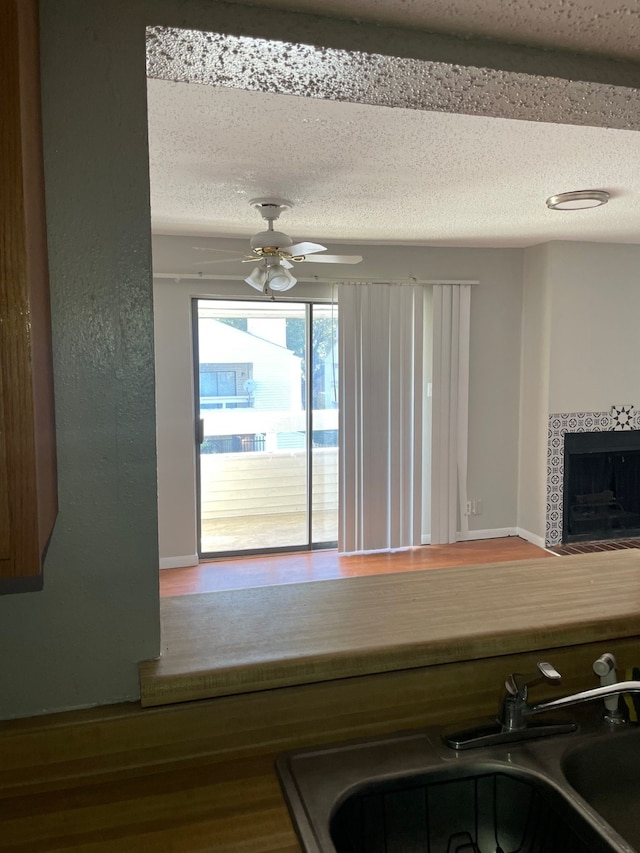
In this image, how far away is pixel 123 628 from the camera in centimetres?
108

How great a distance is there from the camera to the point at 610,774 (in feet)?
3.76

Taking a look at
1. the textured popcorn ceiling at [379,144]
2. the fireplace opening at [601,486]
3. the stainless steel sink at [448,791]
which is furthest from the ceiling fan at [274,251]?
the stainless steel sink at [448,791]

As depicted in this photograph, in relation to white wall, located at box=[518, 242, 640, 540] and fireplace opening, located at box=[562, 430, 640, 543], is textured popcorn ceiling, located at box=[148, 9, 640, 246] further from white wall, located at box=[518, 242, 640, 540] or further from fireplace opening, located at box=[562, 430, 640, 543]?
fireplace opening, located at box=[562, 430, 640, 543]

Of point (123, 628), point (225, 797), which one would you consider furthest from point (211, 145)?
point (225, 797)

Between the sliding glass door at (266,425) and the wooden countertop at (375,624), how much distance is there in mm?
3650

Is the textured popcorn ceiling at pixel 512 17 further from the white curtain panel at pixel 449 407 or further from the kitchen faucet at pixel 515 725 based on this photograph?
the white curtain panel at pixel 449 407

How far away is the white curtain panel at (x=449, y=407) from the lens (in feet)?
17.1

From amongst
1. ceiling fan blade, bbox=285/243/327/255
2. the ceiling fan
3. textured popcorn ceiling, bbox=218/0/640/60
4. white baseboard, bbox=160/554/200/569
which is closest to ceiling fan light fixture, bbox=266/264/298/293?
the ceiling fan

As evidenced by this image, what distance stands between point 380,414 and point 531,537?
1.72 m

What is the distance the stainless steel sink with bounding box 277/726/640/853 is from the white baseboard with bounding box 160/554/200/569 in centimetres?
→ 390

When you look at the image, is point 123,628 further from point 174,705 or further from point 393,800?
point 393,800

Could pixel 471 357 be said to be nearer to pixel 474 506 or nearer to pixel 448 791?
pixel 474 506

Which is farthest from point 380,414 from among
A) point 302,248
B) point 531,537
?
point 302,248

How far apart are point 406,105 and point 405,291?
3.87 m
